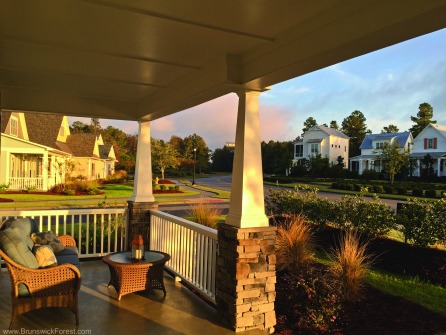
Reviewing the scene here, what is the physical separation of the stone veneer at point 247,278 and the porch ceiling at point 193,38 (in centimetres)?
155

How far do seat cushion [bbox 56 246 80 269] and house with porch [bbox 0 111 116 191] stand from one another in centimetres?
1348

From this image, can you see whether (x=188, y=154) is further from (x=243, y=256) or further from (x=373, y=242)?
(x=243, y=256)

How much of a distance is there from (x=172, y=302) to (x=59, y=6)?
3318 millimetres

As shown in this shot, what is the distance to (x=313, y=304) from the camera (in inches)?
150

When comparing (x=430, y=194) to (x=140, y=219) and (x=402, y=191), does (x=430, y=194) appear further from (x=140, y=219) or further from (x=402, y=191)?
(x=140, y=219)

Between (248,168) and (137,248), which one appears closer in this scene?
(248,168)

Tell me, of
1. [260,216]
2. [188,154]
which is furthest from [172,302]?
[188,154]

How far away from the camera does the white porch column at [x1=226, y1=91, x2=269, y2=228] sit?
3.62 metres

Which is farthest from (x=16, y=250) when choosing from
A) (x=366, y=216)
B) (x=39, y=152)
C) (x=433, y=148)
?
(x=433, y=148)

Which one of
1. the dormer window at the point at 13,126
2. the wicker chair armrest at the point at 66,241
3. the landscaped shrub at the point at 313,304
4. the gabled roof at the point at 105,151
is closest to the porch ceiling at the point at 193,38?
the wicker chair armrest at the point at 66,241

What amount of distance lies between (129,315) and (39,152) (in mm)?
19193

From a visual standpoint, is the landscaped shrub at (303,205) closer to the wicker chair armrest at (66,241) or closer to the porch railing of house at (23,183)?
the wicker chair armrest at (66,241)

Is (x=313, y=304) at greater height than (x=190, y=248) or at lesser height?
lesser

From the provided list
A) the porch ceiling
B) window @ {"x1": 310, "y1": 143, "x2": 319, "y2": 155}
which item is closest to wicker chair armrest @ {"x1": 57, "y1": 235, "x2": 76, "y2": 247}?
the porch ceiling
